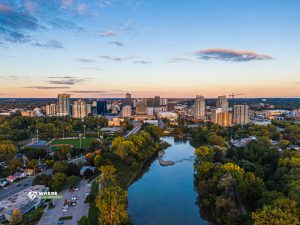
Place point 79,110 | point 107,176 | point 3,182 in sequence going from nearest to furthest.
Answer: point 107,176 < point 3,182 < point 79,110

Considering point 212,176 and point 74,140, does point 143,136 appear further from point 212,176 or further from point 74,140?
point 212,176

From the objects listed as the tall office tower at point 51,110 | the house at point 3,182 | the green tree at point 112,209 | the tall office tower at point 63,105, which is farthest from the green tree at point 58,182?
the tall office tower at point 51,110

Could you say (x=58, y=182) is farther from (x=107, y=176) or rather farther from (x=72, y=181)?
(x=107, y=176)

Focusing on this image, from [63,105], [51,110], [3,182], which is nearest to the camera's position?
[3,182]

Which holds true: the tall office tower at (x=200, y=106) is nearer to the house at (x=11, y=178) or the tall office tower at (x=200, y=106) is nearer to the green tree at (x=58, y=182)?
the house at (x=11, y=178)

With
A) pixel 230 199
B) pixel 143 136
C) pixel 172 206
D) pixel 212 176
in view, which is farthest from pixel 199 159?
pixel 143 136

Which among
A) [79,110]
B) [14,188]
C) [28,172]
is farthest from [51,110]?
[14,188]

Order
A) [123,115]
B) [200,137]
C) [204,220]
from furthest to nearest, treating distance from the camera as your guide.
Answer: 1. [123,115]
2. [200,137]
3. [204,220]

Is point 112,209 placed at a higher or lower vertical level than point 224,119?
lower
